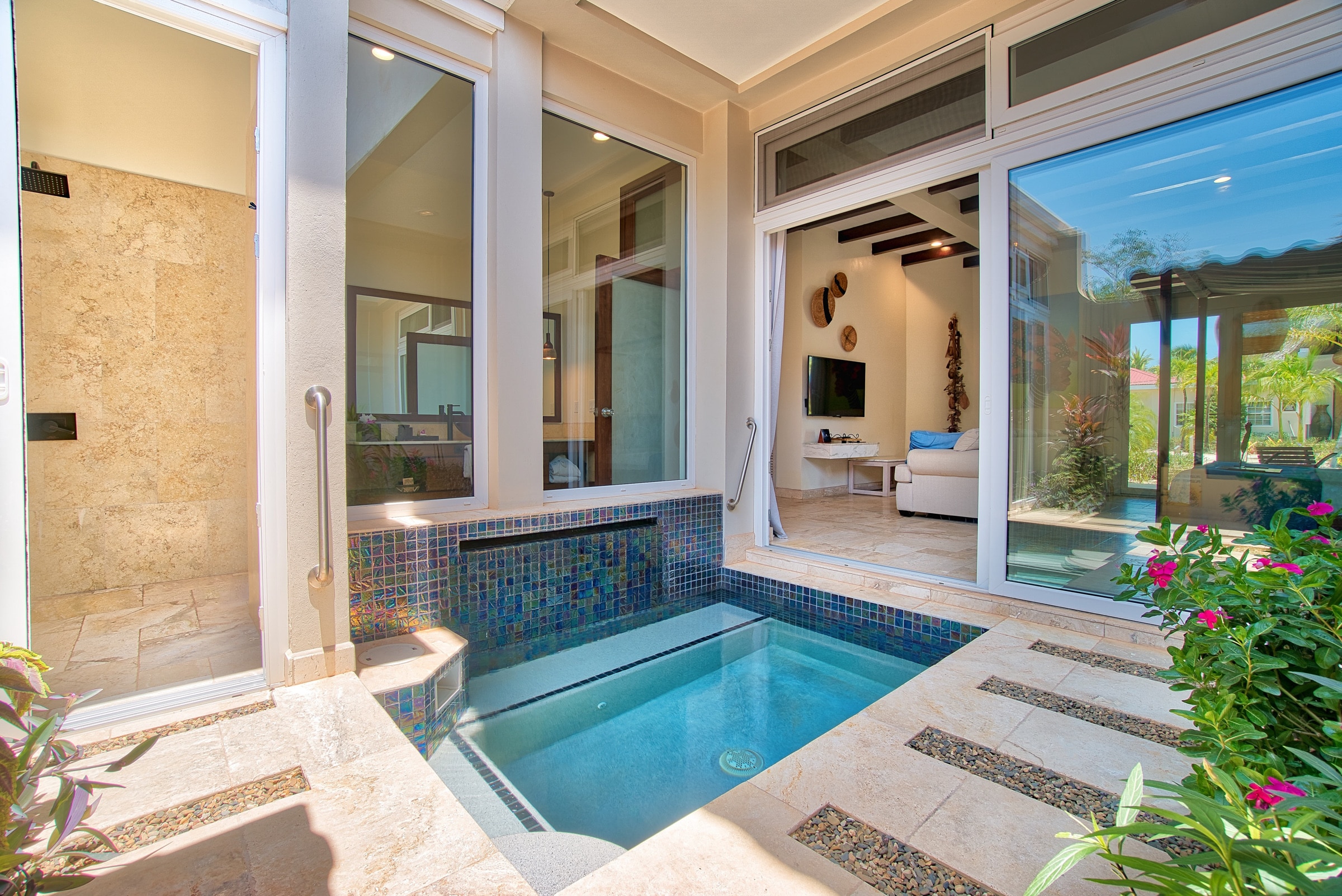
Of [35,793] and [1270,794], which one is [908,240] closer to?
[1270,794]

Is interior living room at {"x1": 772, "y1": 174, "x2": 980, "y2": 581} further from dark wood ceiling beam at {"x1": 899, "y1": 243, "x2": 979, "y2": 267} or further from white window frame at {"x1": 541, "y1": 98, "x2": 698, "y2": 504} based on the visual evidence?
white window frame at {"x1": 541, "y1": 98, "x2": 698, "y2": 504}

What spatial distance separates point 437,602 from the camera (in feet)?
9.55

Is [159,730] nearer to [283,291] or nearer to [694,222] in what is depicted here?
[283,291]

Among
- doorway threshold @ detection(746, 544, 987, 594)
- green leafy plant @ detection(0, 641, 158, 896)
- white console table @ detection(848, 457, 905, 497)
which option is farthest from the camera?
white console table @ detection(848, 457, 905, 497)

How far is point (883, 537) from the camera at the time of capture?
4.94 meters

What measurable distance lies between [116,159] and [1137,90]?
533 cm

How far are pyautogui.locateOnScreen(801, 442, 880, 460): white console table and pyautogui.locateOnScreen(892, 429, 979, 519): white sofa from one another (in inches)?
39.1

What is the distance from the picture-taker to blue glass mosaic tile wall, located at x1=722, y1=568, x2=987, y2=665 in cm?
307

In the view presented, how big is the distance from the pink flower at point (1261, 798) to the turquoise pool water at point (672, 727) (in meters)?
1.55

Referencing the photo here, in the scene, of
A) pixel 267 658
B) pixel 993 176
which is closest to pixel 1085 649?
pixel 993 176

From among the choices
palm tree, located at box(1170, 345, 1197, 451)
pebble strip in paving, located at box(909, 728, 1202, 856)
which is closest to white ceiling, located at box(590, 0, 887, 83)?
palm tree, located at box(1170, 345, 1197, 451)

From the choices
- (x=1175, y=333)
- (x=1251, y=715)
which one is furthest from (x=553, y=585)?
(x=1175, y=333)

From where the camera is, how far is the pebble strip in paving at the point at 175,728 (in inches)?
71.1

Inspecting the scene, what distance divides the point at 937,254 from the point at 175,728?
367 inches
